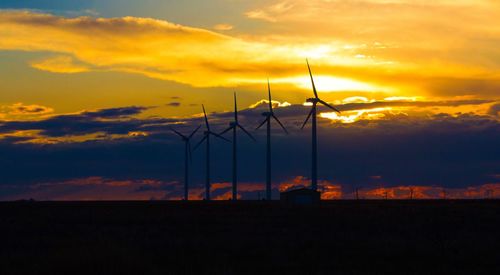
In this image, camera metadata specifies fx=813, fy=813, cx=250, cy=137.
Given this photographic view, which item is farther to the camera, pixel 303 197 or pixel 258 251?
pixel 303 197

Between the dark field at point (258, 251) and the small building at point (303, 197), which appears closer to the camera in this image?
the dark field at point (258, 251)

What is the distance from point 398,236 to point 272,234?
8.97 metres

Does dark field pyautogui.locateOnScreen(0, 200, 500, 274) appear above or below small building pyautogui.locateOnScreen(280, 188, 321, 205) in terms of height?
above

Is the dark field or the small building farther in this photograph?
the small building

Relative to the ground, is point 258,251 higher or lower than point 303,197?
higher

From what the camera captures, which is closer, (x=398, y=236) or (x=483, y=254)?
(x=483, y=254)

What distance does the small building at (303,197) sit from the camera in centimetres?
14212

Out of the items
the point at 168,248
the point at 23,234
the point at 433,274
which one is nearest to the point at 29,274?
the point at 168,248

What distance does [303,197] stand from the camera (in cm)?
14412

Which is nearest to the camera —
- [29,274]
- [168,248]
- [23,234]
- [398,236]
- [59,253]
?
[29,274]

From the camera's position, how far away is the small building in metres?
142

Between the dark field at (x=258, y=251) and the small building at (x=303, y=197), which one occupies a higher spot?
the dark field at (x=258, y=251)

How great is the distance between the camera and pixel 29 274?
3391cm

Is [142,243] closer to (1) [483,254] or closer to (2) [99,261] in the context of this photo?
(2) [99,261]
